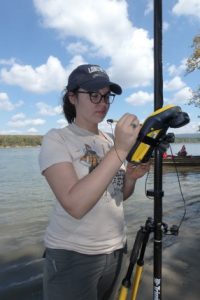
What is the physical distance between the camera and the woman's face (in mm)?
2445

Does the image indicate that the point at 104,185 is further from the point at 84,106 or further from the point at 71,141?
the point at 84,106

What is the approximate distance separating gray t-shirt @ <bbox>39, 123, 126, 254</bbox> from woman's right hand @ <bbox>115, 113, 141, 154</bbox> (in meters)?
0.42

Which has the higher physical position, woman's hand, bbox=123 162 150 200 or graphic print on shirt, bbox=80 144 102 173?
graphic print on shirt, bbox=80 144 102 173

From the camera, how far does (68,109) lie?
2709mm

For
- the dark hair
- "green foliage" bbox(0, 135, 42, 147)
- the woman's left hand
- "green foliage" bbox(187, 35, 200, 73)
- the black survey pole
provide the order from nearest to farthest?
1. the black survey pole
2. the woman's left hand
3. the dark hair
4. "green foliage" bbox(187, 35, 200, 73)
5. "green foliage" bbox(0, 135, 42, 147)

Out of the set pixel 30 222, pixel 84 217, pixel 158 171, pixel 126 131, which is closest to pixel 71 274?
pixel 84 217

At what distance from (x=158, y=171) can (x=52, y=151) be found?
71cm

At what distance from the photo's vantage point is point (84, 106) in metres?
2.47

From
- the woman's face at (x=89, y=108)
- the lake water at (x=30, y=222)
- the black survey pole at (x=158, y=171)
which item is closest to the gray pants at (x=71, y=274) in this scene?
the black survey pole at (x=158, y=171)

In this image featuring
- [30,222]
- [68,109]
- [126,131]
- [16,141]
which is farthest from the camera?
[16,141]

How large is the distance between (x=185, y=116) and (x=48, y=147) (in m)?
0.86

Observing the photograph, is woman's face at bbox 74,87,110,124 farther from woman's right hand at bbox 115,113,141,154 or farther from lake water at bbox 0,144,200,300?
lake water at bbox 0,144,200,300

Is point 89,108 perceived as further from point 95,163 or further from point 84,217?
point 84,217

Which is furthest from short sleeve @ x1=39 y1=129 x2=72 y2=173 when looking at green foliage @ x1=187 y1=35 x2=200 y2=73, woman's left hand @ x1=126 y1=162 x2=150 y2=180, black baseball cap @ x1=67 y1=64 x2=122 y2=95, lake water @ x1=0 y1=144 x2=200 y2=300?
green foliage @ x1=187 y1=35 x2=200 y2=73
